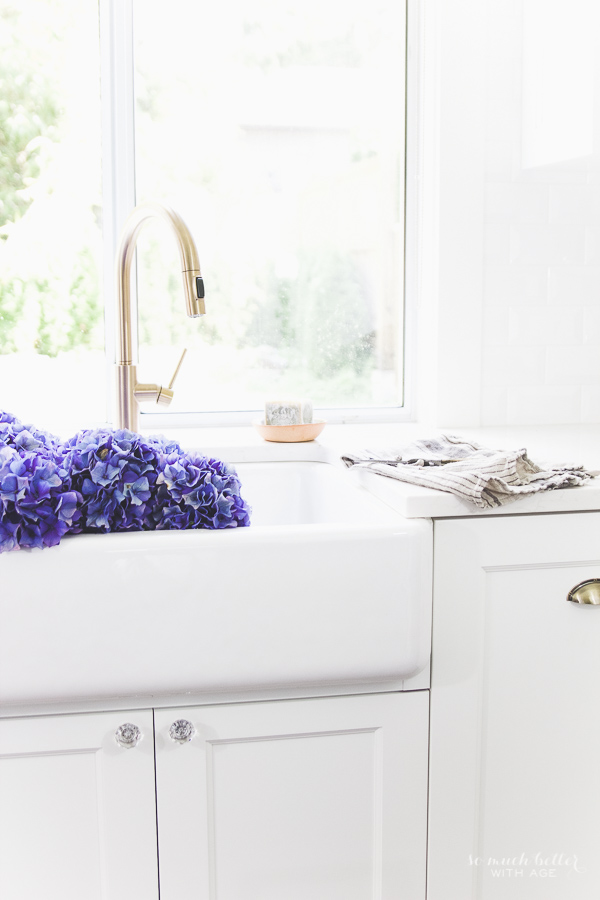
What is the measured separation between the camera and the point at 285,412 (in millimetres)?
1438

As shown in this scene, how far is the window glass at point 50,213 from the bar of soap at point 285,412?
456mm

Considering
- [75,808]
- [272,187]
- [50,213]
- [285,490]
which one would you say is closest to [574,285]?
[272,187]

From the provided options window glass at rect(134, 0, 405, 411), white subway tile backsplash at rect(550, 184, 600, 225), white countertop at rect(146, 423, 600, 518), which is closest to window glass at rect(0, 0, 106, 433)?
window glass at rect(134, 0, 405, 411)

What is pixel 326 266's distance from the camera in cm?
173

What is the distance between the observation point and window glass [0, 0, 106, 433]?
159 centimetres

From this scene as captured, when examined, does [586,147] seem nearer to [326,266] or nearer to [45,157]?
[326,266]

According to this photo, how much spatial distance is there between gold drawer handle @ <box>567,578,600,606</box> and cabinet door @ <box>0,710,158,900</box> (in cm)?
55

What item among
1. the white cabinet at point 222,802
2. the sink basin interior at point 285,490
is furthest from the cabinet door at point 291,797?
the sink basin interior at point 285,490

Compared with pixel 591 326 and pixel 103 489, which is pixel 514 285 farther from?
pixel 103 489

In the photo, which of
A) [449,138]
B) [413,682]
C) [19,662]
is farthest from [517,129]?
[19,662]

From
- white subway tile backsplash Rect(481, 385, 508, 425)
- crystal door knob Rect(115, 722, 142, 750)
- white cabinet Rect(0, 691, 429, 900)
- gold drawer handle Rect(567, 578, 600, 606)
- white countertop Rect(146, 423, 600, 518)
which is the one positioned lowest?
white cabinet Rect(0, 691, 429, 900)

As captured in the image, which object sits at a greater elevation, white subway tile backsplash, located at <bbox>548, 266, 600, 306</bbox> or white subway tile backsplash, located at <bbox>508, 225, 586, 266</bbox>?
white subway tile backsplash, located at <bbox>508, 225, 586, 266</bbox>

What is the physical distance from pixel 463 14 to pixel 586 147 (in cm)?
44

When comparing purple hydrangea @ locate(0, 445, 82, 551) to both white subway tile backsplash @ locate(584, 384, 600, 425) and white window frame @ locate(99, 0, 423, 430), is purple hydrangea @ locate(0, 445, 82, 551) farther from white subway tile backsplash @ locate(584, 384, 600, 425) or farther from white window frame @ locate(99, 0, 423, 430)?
white subway tile backsplash @ locate(584, 384, 600, 425)
